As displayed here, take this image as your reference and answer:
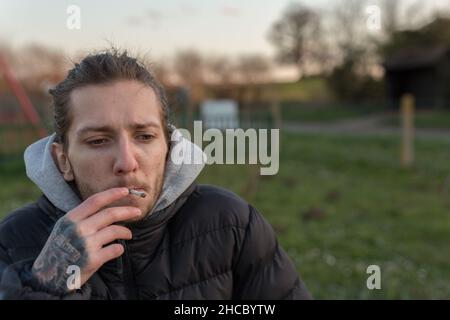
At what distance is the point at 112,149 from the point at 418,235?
210 inches

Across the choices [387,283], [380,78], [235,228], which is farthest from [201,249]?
[380,78]

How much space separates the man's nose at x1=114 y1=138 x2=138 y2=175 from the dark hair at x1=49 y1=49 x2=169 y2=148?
0.17 m

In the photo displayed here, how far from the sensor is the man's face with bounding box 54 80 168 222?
1.35m

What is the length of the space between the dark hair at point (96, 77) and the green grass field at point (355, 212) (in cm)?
243

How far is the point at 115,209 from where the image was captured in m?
1.26

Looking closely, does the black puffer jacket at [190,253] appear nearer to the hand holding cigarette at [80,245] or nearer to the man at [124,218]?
the man at [124,218]

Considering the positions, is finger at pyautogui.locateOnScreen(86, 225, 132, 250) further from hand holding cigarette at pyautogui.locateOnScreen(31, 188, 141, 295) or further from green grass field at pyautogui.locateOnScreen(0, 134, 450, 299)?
green grass field at pyautogui.locateOnScreen(0, 134, 450, 299)

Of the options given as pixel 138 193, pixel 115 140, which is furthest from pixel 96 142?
pixel 138 193

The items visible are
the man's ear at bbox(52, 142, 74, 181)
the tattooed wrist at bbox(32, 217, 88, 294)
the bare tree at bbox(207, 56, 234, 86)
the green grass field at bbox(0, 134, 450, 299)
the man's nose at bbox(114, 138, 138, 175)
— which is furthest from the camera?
the bare tree at bbox(207, 56, 234, 86)

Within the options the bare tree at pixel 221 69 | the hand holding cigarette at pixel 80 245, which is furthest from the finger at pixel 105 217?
the bare tree at pixel 221 69

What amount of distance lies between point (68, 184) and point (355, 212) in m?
6.08

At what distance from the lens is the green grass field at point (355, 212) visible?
434 cm

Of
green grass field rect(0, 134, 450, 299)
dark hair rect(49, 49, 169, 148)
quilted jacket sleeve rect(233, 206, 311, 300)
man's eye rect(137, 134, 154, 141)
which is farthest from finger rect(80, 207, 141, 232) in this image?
green grass field rect(0, 134, 450, 299)

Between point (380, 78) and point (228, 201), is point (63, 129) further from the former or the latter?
point (380, 78)
